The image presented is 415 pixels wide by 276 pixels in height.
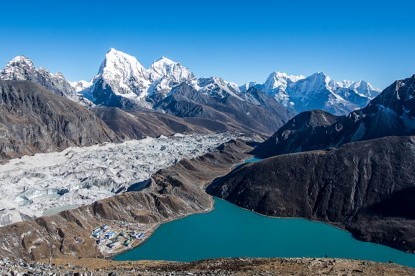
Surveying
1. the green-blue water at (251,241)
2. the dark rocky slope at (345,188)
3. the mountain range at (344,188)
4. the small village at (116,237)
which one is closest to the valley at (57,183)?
the small village at (116,237)

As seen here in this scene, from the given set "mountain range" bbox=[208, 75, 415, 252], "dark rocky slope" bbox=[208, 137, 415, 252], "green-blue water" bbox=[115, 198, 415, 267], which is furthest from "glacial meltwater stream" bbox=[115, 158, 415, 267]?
"mountain range" bbox=[208, 75, 415, 252]

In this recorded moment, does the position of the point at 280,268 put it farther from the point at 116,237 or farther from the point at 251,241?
the point at 116,237

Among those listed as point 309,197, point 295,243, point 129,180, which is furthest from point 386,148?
point 129,180

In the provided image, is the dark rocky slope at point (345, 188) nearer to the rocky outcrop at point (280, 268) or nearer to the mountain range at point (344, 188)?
the mountain range at point (344, 188)

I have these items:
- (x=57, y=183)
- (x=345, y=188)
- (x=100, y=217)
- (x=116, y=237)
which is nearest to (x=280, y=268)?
(x=116, y=237)

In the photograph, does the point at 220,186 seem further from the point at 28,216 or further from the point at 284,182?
the point at 28,216

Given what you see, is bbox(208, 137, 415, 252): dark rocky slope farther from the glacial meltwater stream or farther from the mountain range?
the glacial meltwater stream
